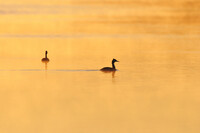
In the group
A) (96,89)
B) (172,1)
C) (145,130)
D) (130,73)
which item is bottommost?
(145,130)

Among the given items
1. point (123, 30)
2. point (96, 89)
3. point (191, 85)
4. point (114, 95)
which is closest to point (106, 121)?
point (114, 95)

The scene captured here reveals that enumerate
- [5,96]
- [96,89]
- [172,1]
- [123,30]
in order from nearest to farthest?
[5,96] → [96,89] → [123,30] → [172,1]

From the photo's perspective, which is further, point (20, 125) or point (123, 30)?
point (123, 30)

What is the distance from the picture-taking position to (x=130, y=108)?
25.2 meters

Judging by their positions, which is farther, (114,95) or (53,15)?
(53,15)

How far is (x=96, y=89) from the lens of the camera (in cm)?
3067

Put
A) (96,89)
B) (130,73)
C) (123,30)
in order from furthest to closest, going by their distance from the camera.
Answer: (123,30), (130,73), (96,89)

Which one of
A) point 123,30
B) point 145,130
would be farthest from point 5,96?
point 123,30

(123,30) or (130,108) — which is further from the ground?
(123,30)

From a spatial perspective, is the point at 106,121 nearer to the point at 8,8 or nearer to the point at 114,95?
the point at 114,95

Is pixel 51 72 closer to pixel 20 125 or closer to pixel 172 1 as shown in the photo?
pixel 20 125

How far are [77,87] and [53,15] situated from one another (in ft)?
343

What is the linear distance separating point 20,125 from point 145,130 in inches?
166

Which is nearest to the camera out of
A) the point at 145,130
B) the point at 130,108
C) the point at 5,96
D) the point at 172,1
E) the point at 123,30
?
the point at 145,130
